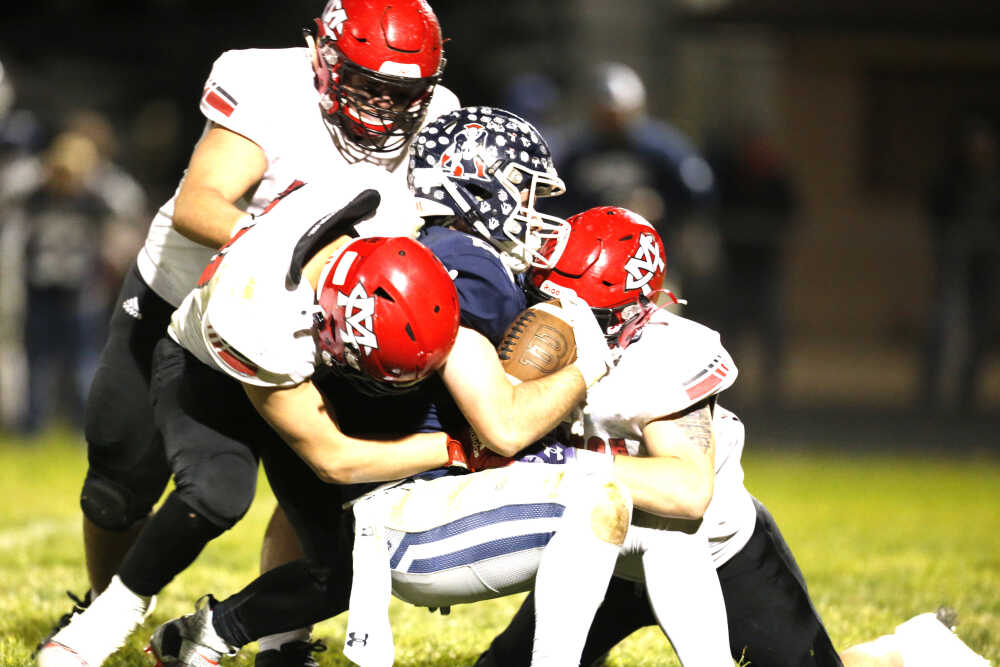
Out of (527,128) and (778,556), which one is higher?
(527,128)

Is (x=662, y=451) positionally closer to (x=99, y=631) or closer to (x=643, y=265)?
(x=643, y=265)

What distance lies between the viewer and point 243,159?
3.48m

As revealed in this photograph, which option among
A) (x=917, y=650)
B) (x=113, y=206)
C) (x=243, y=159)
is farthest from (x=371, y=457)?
(x=113, y=206)

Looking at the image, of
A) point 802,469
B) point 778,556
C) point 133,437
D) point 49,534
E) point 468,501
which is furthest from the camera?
point 802,469

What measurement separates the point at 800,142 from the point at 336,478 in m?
13.8

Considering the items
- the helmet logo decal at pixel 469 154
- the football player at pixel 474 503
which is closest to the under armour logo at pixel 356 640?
the football player at pixel 474 503

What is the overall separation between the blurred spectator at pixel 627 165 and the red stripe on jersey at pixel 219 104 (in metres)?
4.16

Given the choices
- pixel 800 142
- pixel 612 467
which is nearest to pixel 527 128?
pixel 612 467

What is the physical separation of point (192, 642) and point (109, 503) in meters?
0.66

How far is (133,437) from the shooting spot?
370 centimetres

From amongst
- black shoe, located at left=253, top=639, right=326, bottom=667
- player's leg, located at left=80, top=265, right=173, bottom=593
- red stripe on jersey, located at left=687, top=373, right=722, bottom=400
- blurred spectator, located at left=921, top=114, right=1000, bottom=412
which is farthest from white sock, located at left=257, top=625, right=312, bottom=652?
blurred spectator, located at left=921, top=114, right=1000, bottom=412

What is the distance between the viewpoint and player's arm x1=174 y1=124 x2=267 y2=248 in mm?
3283

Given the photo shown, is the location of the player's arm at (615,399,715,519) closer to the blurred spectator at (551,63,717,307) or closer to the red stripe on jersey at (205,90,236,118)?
the red stripe on jersey at (205,90,236,118)

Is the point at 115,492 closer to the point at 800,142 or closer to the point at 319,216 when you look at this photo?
the point at 319,216
